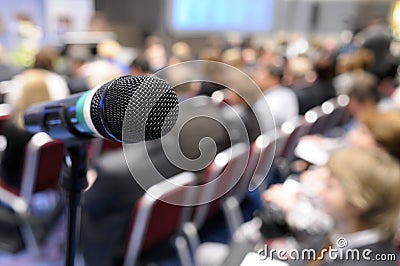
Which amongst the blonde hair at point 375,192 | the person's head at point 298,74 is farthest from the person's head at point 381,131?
the person's head at point 298,74

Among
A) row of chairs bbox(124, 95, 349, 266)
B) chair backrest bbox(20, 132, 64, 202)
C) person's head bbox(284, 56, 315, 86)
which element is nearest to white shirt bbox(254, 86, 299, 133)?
row of chairs bbox(124, 95, 349, 266)

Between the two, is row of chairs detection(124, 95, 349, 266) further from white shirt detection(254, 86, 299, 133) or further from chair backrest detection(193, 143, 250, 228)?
white shirt detection(254, 86, 299, 133)

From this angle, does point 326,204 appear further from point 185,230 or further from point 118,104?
point 118,104

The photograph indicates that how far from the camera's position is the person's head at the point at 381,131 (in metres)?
1.65

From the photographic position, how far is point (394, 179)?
48.4 inches

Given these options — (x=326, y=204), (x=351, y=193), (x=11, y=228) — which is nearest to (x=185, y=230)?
(x=326, y=204)

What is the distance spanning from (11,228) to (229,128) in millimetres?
2120

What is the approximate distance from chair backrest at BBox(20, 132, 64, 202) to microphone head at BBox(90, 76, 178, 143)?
5.07ft

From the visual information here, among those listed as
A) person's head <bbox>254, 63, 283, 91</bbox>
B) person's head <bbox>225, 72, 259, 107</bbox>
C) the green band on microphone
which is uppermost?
person's head <bbox>225, 72, 259, 107</bbox>

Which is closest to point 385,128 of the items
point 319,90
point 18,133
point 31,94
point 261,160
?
point 261,160

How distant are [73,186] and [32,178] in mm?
1628

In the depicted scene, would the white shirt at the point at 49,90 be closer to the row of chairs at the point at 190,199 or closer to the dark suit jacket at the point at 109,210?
the dark suit jacket at the point at 109,210

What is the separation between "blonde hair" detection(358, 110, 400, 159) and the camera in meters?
1.64

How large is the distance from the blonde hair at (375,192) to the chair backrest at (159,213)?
1.65 ft
